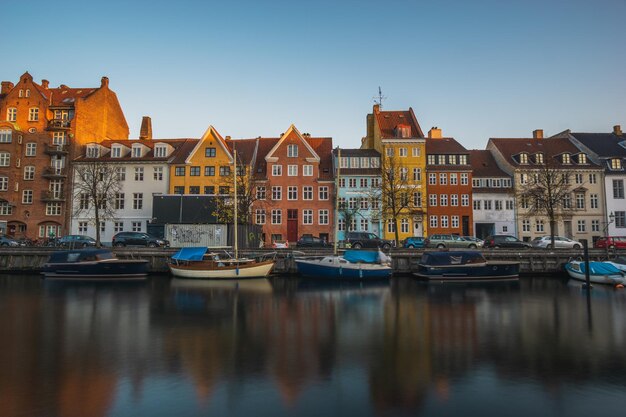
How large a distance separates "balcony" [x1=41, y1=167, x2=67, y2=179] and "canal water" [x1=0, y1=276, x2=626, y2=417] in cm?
3282

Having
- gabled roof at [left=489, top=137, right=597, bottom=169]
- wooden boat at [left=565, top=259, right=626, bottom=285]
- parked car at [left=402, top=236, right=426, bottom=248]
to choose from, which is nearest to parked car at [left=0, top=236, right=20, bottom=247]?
parked car at [left=402, top=236, right=426, bottom=248]

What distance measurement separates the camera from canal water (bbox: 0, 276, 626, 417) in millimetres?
9391

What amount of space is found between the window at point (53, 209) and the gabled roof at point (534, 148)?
198 ft

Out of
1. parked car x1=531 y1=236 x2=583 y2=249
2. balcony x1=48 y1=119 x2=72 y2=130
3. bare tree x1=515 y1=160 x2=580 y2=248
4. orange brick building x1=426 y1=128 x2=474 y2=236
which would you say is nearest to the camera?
parked car x1=531 y1=236 x2=583 y2=249

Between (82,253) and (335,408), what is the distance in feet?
100

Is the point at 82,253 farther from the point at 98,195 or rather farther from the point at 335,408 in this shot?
the point at 335,408

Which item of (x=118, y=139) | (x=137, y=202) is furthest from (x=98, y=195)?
(x=118, y=139)

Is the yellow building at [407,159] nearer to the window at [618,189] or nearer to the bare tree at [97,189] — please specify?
the window at [618,189]

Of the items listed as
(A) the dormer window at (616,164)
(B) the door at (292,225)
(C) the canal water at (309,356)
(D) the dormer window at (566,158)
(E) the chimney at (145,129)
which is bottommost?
(C) the canal water at (309,356)

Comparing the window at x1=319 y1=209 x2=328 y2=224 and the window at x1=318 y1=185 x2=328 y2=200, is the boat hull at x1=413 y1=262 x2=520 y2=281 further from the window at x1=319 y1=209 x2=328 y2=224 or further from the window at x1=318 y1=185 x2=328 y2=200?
the window at x1=318 y1=185 x2=328 y2=200

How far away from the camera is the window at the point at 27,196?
52.7 m

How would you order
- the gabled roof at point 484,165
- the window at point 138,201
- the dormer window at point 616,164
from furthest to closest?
1. the gabled roof at point 484,165
2. the dormer window at point 616,164
3. the window at point 138,201

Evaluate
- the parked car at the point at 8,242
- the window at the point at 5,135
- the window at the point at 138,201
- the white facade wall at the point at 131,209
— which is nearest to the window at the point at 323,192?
the white facade wall at the point at 131,209

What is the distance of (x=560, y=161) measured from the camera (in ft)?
185
